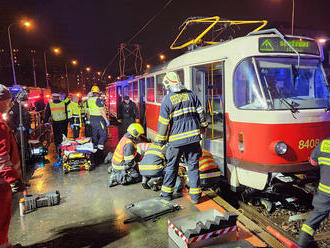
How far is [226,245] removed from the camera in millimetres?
2863

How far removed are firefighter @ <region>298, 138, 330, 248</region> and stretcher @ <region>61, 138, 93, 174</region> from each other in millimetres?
4608

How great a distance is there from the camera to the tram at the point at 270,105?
4.31 m

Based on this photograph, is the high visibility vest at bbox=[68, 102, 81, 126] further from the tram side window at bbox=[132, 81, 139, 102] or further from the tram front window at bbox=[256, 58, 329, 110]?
the tram front window at bbox=[256, 58, 329, 110]

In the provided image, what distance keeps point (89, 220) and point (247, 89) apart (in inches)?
130

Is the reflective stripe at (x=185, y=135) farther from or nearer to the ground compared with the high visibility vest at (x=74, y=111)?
nearer to the ground

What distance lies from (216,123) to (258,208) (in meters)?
3.56

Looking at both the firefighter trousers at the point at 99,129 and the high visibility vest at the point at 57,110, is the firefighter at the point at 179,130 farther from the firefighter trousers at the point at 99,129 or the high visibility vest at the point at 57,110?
the high visibility vest at the point at 57,110

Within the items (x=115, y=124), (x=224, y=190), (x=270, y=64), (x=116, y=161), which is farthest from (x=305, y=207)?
(x=115, y=124)

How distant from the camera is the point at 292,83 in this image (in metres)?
4.63

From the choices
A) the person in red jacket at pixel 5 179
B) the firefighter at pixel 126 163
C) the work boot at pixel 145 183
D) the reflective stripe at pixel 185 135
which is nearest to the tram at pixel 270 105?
the reflective stripe at pixel 185 135

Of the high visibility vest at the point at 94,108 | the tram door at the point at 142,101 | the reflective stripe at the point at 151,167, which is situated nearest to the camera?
the reflective stripe at the point at 151,167

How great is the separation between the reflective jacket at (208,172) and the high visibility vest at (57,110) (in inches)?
194

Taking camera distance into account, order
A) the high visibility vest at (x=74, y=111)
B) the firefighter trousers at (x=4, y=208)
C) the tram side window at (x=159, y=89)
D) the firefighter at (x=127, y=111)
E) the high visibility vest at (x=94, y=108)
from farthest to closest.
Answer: the firefighter at (x=127, y=111)
the high visibility vest at (x=74, y=111)
the tram side window at (x=159, y=89)
the high visibility vest at (x=94, y=108)
the firefighter trousers at (x=4, y=208)

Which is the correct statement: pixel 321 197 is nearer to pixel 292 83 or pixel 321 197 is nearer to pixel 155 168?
pixel 292 83
